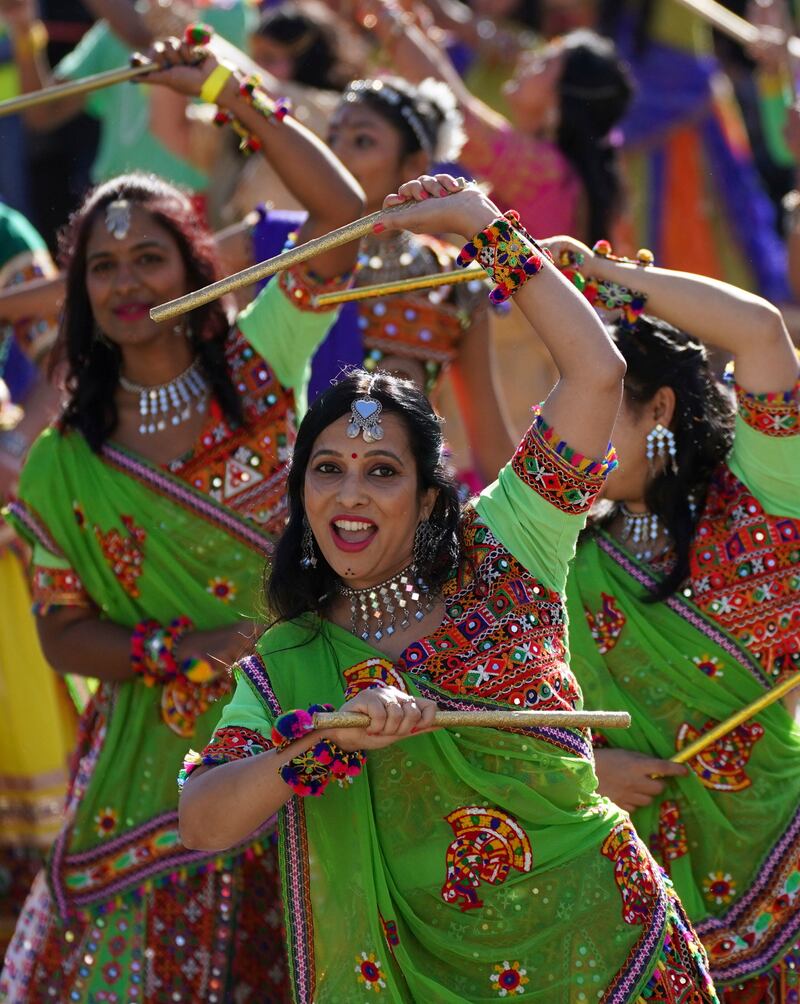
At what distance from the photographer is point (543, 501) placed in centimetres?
310

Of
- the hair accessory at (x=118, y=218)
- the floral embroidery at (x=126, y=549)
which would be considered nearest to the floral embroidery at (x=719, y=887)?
the floral embroidery at (x=126, y=549)

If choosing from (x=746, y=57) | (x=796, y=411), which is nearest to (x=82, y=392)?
(x=796, y=411)

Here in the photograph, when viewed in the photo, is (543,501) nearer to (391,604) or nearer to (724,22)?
(391,604)

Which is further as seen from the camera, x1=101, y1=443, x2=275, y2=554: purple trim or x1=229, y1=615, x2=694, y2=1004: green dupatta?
x1=101, y1=443, x2=275, y2=554: purple trim

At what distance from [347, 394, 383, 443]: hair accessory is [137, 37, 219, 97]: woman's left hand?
1135 mm

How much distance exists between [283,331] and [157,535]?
523mm

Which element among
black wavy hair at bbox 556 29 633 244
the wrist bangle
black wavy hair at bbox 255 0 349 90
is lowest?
the wrist bangle

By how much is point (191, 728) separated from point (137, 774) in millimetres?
180

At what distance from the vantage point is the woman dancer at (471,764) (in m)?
3.05

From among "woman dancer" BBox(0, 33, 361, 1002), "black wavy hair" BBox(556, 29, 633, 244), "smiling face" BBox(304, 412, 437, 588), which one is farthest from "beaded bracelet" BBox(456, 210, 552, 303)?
"black wavy hair" BBox(556, 29, 633, 244)

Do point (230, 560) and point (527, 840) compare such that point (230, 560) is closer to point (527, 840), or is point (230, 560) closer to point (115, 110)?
point (527, 840)

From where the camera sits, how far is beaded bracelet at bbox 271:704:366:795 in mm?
2830

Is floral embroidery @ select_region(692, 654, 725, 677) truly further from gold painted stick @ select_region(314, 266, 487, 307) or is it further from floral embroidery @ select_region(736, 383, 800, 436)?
gold painted stick @ select_region(314, 266, 487, 307)

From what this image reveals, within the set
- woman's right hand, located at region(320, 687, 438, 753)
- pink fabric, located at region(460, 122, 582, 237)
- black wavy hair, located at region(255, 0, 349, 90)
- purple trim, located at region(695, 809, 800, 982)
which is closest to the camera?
woman's right hand, located at region(320, 687, 438, 753)
